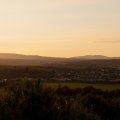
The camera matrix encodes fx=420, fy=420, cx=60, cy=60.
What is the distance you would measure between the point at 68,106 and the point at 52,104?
1.51 metres

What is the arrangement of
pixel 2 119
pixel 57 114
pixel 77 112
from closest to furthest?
1. pixel 2 119
2. pixel 57 114
3. pixel 77 112

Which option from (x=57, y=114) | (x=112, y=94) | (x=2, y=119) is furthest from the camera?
(x=112, y=94)

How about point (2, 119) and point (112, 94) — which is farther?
point (112, 94)

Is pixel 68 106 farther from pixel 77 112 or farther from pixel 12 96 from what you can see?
pixel 12 96

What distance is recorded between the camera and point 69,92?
4809 cm

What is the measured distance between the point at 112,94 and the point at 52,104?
2855 centimetres

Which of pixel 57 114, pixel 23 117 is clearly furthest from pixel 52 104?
pixel 23 117

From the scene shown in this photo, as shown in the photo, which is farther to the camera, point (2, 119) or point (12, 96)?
point (12, 96)

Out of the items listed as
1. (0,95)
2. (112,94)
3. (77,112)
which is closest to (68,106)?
(77,112)

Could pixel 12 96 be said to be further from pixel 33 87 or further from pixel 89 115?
pixel 89 115

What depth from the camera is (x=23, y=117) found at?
1756 cm

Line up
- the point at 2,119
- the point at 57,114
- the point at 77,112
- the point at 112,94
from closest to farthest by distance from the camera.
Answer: the point at 2,119 → the point at 57,114 → the point at 77,112 → the point at 112,94

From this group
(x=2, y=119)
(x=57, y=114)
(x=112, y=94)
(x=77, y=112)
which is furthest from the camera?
(x=112, y=94)

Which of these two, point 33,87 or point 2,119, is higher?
point 33,87
